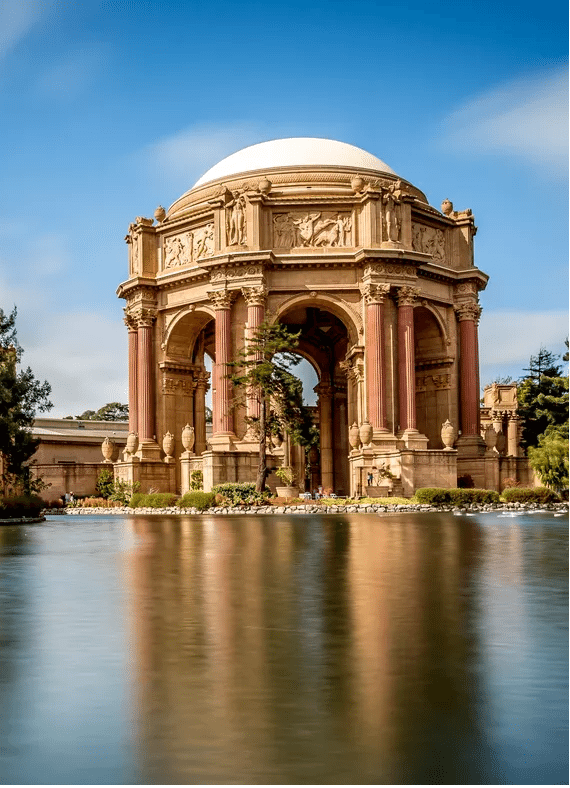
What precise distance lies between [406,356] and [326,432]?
14.7m

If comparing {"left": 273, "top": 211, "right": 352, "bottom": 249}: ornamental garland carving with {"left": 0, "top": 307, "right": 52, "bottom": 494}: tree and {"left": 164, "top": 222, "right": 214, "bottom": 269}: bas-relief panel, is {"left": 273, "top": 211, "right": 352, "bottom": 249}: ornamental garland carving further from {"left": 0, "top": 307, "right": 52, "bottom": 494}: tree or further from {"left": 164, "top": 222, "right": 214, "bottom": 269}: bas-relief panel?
{"left": 0, "top": 307, "right": 52, "bottom": 494}: tree

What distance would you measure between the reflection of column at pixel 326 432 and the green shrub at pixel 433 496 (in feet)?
73.7

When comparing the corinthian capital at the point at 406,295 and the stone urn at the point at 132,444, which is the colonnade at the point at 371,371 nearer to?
the corinthian capital at the point at 406,295

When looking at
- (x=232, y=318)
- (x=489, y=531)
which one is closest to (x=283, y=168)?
(x=232, y=318)

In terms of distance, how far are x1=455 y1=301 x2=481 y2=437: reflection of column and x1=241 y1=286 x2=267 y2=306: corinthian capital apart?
1270 cm

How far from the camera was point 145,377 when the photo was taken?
54531mm

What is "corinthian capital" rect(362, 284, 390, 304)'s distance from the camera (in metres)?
48.4

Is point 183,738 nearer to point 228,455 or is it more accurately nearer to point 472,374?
point 228,455

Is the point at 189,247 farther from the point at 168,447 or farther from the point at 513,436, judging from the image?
the point at 513,436

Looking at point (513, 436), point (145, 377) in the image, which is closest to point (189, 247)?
point (145, 377)

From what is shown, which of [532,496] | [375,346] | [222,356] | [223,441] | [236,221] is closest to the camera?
[532,496]

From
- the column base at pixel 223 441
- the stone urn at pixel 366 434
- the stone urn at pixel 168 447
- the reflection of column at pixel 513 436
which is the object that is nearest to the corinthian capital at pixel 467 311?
the stone urn at pixel 366 434

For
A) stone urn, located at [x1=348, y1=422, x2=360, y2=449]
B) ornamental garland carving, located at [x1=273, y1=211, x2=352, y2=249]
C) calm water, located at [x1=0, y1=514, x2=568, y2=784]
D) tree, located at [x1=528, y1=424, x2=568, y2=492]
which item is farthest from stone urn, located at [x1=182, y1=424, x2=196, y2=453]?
calm water, located at [x1=0, y1=514, x2=568, y2=784]

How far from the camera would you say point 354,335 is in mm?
50094
